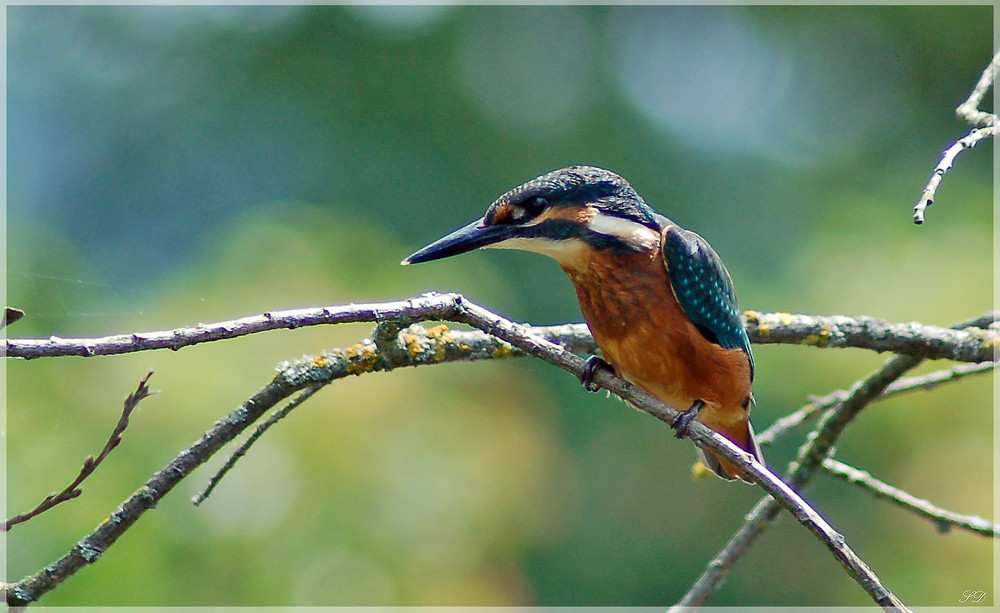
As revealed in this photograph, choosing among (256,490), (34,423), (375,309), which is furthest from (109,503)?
(375,309)

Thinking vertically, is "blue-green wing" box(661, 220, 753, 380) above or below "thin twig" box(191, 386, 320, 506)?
above

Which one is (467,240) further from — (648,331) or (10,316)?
(10,316)

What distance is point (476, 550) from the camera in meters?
4.63

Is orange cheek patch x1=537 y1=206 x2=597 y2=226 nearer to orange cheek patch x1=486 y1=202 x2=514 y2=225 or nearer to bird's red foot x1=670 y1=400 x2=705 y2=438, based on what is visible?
orange cheek patch x1=486 y1=202 x2=514 y2=225

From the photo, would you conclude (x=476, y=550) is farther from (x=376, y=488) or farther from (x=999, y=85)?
(x=999, y=85)

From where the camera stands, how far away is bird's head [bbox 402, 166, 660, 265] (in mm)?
1450

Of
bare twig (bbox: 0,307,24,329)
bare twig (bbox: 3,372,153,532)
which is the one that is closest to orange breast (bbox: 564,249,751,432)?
bare twig (bbox: 3,372,153,532)

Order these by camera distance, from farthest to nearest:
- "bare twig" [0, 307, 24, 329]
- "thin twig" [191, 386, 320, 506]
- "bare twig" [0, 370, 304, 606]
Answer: "thin twig" [191, 386, 320, 506] → "bare twig" [0, 370, 304, 606] → "bare twig" [0, 307, 24, 329]

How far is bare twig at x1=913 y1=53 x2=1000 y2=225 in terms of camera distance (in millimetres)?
935

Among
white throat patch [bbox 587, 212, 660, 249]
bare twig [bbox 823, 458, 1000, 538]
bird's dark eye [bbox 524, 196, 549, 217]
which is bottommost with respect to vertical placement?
bare twig [bbox 823, 458, 1000, 538]

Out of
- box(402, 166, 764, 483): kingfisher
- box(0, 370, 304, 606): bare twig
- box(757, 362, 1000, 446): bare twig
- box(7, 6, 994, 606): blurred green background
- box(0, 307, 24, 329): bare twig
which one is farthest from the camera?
box(7, 6, 994, 606): blurred green background

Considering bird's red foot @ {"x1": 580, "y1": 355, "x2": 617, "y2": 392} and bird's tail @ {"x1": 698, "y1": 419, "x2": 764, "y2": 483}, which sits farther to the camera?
bird's tail @ {"x1": 698, "y1": 419, "x2": 764, "y2": 483}

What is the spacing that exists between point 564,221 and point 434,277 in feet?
10.7

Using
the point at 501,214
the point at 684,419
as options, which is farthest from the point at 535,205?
the point at 684,419
